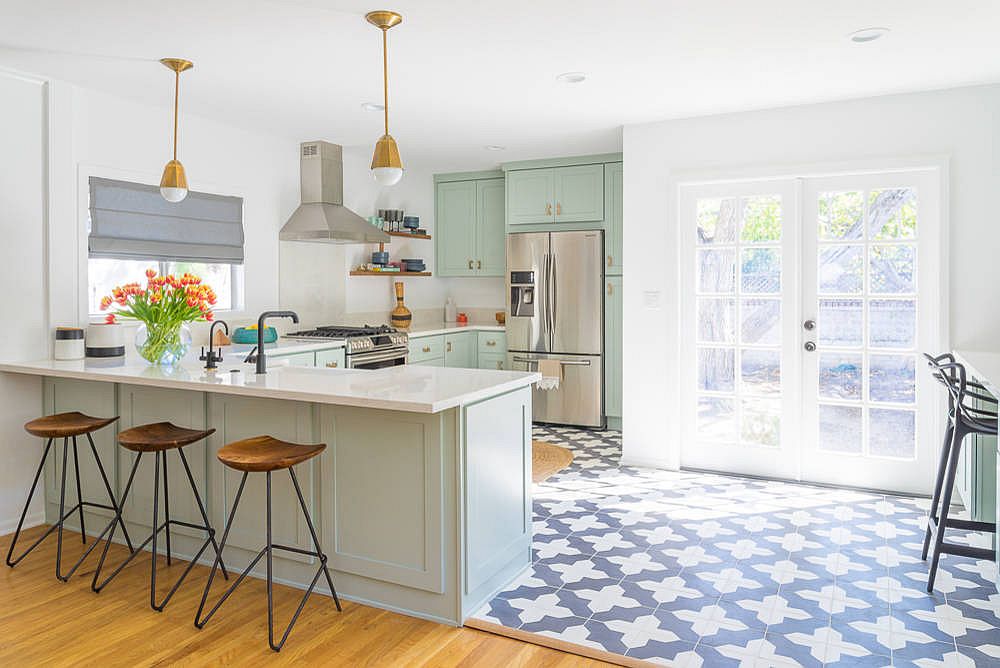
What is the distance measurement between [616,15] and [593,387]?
3.65 metres

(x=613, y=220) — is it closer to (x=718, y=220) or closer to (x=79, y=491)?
(x=718, y=220)

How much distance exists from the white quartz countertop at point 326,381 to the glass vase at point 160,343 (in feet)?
0.24

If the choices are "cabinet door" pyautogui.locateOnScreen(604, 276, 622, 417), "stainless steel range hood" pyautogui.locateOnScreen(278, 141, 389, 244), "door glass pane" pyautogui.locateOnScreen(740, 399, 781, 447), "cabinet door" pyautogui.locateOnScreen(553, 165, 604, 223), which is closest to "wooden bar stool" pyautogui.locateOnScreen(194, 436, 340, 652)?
"stainless steel range hood" pyautogui.locateOnScreen(278, 141, 389, 244)

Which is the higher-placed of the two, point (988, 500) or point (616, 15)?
point (616, 15)

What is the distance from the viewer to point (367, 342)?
5.20 meters

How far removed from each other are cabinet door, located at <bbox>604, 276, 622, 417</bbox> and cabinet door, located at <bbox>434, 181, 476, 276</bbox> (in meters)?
1.48

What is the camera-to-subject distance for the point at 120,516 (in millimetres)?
3316

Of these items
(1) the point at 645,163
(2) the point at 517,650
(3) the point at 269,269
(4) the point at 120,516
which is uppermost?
(1) the point at 645,163

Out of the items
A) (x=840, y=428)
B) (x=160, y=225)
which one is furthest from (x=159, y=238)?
(x=840, y=428)

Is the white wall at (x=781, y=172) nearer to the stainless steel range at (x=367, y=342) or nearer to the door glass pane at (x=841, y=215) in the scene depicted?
the door glass pane at (x=841, y=215)

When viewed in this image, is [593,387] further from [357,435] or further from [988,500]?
[357,435]

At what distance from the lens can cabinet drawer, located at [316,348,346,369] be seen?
4.82 m

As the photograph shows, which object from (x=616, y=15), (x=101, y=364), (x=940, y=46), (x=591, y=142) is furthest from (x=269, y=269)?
(x=940, y=46)

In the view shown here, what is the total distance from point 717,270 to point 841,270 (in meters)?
0.73
